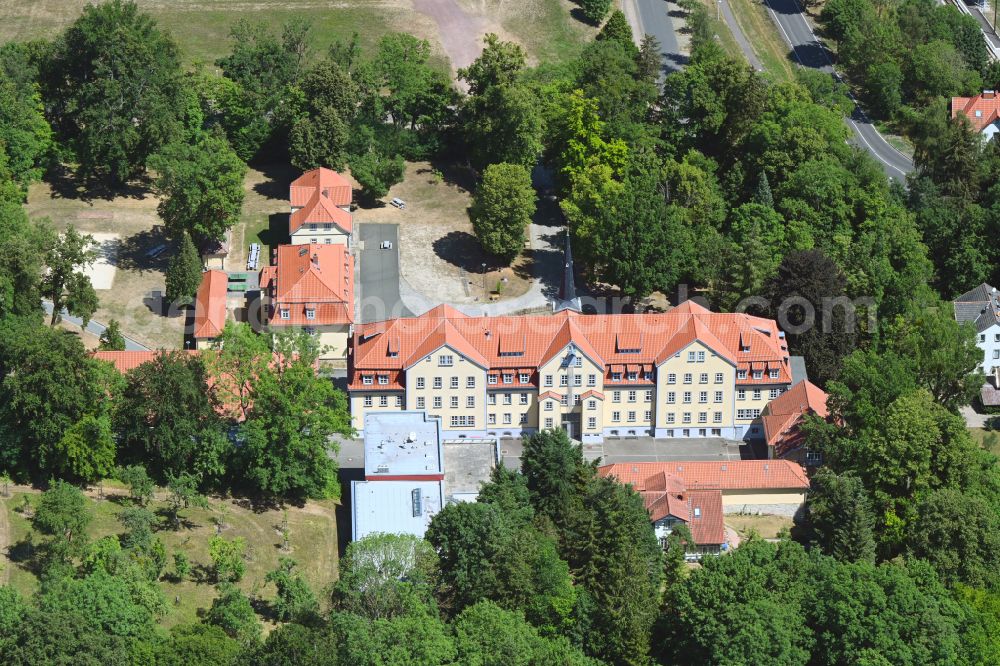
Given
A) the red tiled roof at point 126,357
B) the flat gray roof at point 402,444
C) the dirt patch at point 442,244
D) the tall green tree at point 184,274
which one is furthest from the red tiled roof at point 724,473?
the tall green tree at point 184,274

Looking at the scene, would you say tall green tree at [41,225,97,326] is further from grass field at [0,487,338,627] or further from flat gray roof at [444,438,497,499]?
flat gray roof at [444,438,497,499]

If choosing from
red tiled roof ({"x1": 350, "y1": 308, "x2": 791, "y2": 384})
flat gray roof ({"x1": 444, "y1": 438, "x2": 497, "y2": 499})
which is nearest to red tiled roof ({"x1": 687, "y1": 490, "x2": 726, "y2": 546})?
red tiled roof ({"x1": 350, "y1": 308, "x2": 791, "y2": 384})

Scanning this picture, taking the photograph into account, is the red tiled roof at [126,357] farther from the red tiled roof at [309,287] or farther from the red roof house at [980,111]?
the red roof house at [980,111]

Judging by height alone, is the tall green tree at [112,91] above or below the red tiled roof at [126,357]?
above

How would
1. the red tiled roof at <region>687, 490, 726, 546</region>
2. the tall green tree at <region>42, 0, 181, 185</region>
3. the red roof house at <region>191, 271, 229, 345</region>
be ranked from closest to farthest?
the red tiled roof at <region>687, 490, 726, 546</region> → the red roof house at <region>191, 271, 229, 345</region> → the tall green tree at <region>42, 0, 181, 185</region>

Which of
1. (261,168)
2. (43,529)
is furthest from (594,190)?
(43,529)

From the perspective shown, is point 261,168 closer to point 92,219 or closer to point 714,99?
point 92,219

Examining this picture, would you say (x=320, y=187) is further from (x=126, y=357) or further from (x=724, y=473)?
(x=724, y=473)
